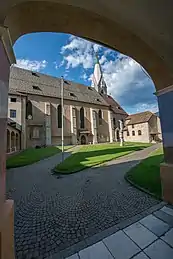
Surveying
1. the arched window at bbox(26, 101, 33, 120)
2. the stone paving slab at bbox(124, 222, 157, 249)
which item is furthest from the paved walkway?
the arched window at bbox(26, 101, 33, 120)

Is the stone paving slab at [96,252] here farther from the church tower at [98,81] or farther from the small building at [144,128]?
the church tower at [98,81]

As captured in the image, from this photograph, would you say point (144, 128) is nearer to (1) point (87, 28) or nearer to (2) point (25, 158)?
(2) point (25, 158)

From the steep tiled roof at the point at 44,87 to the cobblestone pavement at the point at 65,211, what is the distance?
25037 mm

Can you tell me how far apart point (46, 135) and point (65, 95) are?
10.7 meters

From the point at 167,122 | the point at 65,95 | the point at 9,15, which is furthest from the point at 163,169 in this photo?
the point at 65,95

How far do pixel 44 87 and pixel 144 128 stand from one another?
85.5 ft

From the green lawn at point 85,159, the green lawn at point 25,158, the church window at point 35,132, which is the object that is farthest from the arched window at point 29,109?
the green lawn at point 85,159

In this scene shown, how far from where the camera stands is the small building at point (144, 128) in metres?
38.1

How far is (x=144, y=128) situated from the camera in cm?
3875

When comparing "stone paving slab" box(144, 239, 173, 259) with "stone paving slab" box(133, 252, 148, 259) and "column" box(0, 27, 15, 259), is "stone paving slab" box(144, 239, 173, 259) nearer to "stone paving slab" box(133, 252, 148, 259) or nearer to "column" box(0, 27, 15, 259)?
"stone paving slab" box(133, 252, 148, 259)

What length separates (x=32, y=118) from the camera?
27.6 metres

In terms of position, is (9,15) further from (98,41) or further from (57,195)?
(57,195)

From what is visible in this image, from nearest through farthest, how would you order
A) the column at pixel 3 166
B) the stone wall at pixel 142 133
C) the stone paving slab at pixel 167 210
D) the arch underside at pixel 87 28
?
the column at pixel 3 166, the arch underside at pixel 87 28, the stone paving slab at pixel 167 210, the stone wall at pixel 142 133

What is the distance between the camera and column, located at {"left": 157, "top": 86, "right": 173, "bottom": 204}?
3.66 m
